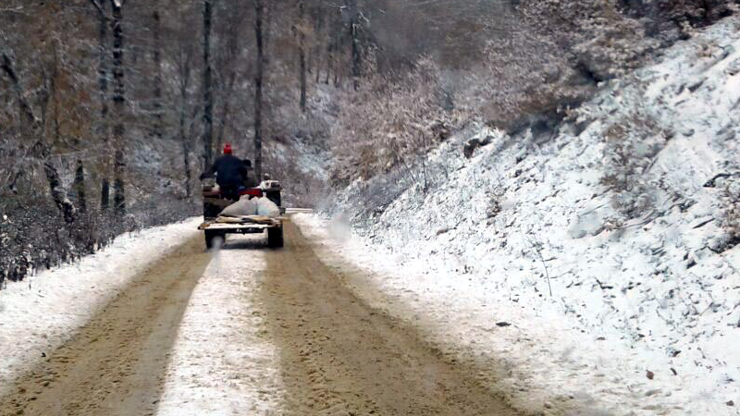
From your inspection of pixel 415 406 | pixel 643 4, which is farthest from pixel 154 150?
pixel 415 406

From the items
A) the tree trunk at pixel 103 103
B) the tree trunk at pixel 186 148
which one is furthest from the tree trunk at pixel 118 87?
the tree trunk at pixel 186 148

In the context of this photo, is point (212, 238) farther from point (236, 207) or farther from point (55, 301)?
point (55, 301)

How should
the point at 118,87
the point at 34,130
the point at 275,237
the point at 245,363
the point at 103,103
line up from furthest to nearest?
the point at 118,87
the point at 103,103
the point at 275,237
the point at 34,130
the point at 245,363

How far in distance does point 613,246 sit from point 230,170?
35.3 ft

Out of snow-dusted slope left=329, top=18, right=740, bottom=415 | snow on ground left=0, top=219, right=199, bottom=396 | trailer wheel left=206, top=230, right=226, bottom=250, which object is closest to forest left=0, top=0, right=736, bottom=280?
snow on ground left=0, top=219, right=199, bottom=396

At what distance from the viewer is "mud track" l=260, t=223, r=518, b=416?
17.8ft

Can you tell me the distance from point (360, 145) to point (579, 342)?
18214 mm

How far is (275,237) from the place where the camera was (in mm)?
16453

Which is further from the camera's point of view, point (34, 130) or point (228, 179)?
point (228, 179)

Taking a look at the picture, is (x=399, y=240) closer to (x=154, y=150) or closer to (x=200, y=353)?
(x=200, y=353)

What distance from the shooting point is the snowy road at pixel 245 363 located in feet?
17.8

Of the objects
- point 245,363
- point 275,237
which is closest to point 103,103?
point 275,237

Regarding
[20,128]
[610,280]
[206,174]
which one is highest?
[20,128]

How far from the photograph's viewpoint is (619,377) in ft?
19.4
